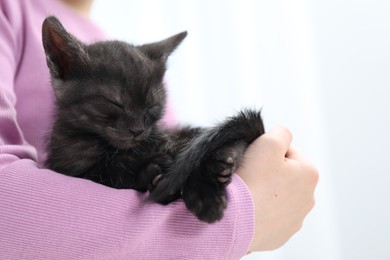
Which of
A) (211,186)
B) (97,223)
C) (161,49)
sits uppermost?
(161,49)

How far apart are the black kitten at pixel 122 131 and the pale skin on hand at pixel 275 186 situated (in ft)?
0.14

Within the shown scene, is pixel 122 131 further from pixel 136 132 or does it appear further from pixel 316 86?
pixel 316 86

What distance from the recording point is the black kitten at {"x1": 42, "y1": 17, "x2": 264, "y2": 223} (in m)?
0.78

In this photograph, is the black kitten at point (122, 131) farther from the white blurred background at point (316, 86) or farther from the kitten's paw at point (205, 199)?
the white blurred background at point (316, 86)

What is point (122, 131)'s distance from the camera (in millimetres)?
828

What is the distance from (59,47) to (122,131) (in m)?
0.24

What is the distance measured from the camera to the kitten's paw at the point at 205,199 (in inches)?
28.0

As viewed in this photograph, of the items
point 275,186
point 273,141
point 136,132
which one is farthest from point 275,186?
point 136,132

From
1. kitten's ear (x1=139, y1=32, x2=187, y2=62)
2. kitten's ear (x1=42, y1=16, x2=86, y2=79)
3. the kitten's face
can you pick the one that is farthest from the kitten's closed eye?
kitten's ear (x1=139, y1=32, x2=187, y2=62)

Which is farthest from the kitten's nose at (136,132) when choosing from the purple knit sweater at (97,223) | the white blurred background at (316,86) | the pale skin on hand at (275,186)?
the white blurred background at (316,86)

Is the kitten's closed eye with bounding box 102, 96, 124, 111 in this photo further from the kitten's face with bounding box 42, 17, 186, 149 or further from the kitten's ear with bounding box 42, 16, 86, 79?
the kitten's ear with bounding box 42, 16, 86, 79

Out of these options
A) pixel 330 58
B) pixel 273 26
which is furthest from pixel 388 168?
pixel 273 26

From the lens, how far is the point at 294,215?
38.0 inches

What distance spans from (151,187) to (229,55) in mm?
1189
